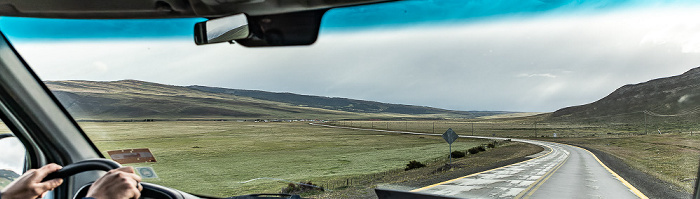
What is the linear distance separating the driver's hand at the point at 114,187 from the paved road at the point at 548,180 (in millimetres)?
1209

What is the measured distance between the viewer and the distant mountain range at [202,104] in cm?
253

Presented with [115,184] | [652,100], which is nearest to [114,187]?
[115,184]

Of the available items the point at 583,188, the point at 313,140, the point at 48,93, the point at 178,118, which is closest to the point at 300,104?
the point at 313,140

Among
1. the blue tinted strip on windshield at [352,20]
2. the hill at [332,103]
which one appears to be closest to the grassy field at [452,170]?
the hill at [332,103]

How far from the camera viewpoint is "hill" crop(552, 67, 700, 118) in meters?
1.43

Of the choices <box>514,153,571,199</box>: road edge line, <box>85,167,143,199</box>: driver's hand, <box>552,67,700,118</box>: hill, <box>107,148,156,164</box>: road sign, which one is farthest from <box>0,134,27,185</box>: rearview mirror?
<box>552,67,700,118</box>: hill

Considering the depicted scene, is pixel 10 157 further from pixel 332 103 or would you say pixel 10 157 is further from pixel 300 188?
pixel 332 103

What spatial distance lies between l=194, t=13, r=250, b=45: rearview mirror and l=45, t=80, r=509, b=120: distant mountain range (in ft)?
3.26

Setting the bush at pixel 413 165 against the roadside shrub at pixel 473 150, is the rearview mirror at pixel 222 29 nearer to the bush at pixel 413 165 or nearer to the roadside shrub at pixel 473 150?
the roadside shrub at pixel 473 150

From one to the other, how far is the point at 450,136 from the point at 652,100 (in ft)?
3.13

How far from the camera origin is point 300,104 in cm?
332

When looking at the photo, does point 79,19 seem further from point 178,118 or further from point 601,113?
point 601,113

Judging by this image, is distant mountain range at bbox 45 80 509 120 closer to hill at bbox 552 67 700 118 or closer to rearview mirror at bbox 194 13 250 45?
hill at bbox 552 67 700 118

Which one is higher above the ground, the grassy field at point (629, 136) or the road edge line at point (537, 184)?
the grassy field at point (629, 136)
